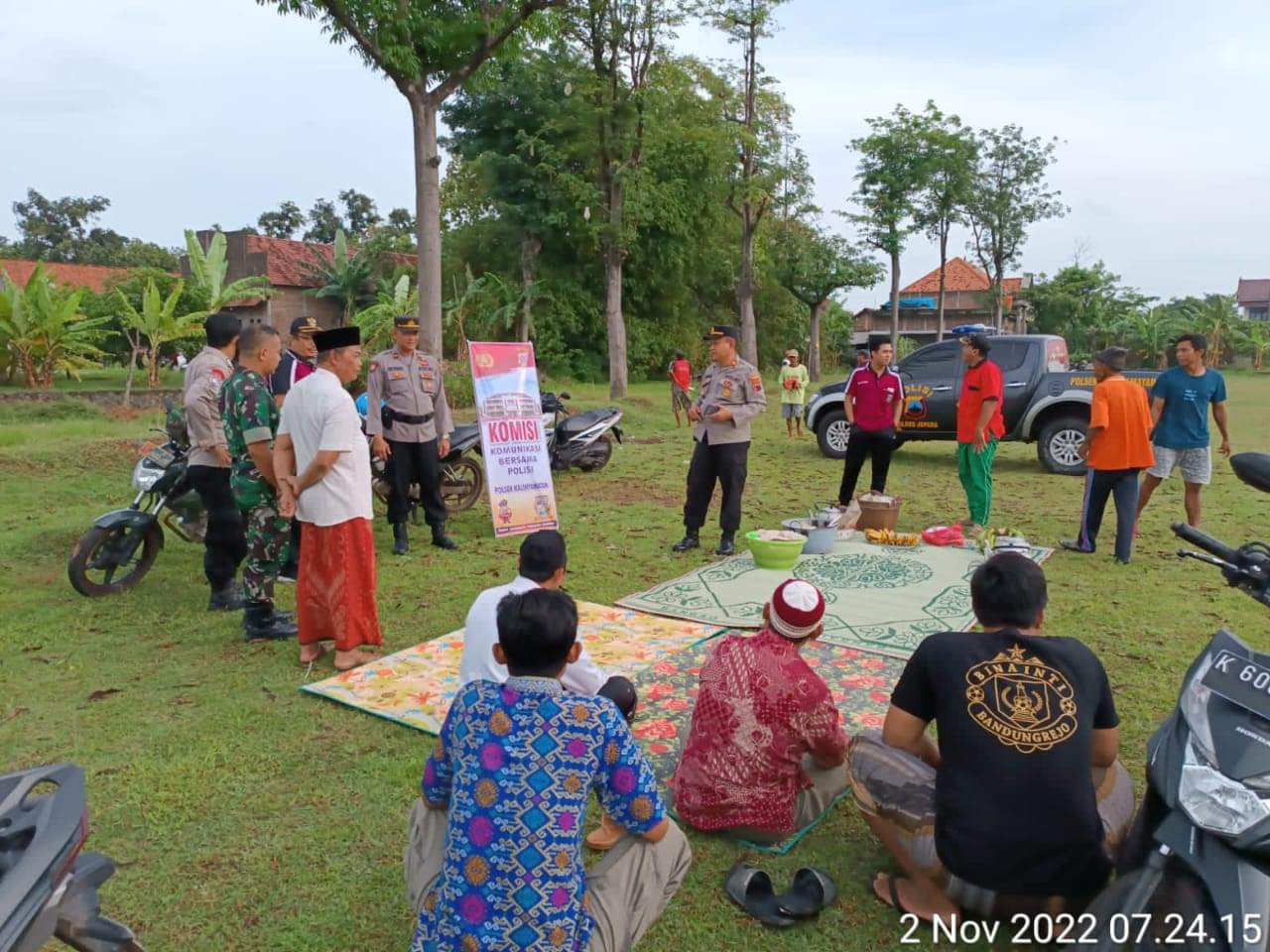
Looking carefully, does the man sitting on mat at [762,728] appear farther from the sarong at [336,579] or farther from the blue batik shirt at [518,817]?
the sarong at [336,579]

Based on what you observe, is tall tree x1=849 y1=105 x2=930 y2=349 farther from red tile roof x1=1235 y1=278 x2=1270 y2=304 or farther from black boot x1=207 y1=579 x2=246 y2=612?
red tile roof x1=1235 y1=278 x2=1270 y2=304

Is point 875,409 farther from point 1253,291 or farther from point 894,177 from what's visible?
point 1253,291

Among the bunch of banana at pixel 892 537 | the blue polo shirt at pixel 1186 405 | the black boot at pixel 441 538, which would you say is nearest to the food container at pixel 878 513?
the bunch of banana at pixel 892 537

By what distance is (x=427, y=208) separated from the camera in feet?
Answer: 32.6

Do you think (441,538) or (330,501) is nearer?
(330,501)

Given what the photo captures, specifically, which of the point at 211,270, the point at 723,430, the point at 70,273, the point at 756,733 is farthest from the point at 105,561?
the point at 70,273

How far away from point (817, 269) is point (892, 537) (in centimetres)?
2285

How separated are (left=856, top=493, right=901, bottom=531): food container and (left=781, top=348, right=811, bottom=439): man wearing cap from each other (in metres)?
6.61

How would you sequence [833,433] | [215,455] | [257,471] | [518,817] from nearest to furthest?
[518,817], [257,471], [215,455], [833,433]


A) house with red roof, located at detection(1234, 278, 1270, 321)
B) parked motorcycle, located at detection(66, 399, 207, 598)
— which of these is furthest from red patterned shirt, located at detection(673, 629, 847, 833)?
house with red roof, located at detection(1234, 278, 1270, 321)

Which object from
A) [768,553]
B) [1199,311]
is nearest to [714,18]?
[768,553]

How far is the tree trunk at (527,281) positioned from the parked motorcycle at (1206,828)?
78.5 ft

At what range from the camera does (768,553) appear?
6164 millimetres

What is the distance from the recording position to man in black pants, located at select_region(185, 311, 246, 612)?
516 cm
